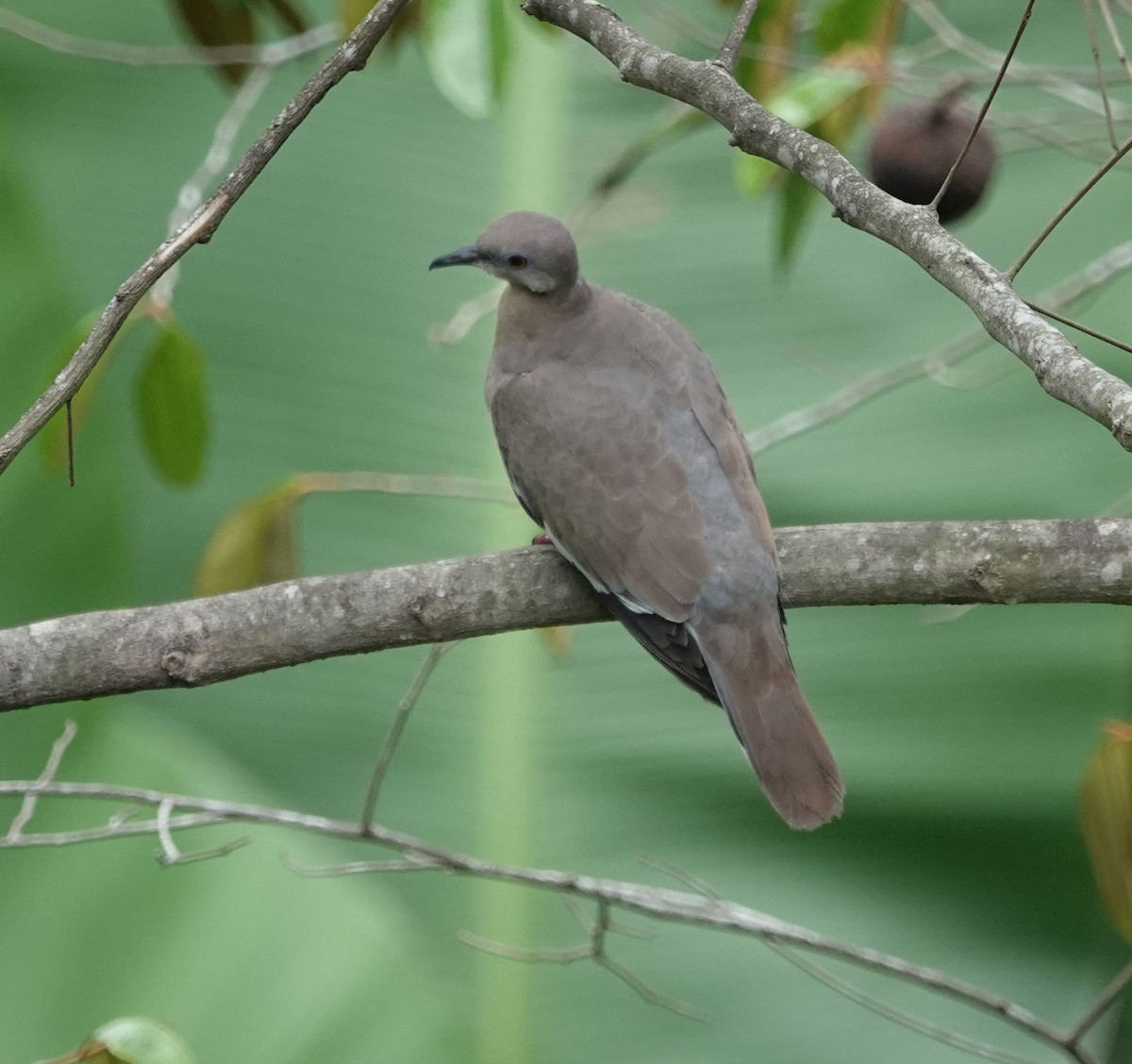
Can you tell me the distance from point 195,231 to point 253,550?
1.01 meters

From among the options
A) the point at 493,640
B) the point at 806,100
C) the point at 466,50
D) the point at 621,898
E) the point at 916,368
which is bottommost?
the point at 493,640

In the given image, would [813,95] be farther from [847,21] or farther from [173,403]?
[173,403]

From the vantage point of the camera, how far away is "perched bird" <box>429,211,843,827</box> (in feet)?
7.65

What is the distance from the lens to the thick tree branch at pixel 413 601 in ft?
6.28

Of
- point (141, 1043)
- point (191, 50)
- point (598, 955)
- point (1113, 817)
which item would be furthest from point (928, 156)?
point (141, 1043)

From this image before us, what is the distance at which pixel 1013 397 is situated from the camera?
3455 millimetres

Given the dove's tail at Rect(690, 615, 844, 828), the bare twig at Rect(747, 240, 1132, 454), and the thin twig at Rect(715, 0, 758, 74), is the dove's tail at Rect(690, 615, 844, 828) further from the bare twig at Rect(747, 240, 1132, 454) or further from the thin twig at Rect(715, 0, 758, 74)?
the thin twig at Rect(715, 0, 758, 74)

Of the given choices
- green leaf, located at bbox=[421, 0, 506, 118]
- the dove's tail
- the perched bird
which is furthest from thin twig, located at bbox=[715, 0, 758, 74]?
the dove's tail

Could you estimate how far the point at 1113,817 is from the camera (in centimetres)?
204

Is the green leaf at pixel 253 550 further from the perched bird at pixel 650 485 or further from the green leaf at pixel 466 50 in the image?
the green leaf at pixel 466 50

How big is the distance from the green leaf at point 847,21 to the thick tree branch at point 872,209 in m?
0.47

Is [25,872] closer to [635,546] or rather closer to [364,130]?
[635,546]

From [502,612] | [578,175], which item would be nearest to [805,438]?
[578,175]

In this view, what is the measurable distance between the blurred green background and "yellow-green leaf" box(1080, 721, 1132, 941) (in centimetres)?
91
